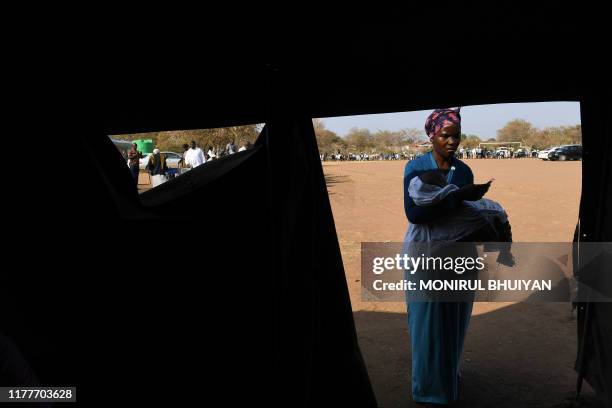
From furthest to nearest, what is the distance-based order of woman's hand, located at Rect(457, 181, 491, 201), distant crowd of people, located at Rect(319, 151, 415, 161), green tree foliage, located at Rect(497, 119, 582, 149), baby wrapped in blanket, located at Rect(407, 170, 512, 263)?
green tree foliage, located at Rect(497, 119, 582, 149), distant crowd of people, located at Rect(319, 151, 415, 161), baby wrapped in blanket, located at Rect(407, 170, 512, 263), woman's hand, located at Rect(457, 181, 491, 201)

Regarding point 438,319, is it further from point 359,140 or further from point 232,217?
point 359,140

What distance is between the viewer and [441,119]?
8.61ft

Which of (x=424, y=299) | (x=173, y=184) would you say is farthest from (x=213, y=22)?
(x=424, y=299)

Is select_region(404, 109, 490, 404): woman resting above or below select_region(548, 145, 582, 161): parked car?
below

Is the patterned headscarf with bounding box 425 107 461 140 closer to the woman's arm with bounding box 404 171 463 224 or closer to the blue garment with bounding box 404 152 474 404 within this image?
the blue garment with bounding box 404 152 474 404

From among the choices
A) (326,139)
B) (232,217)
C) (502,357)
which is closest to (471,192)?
(232,217)

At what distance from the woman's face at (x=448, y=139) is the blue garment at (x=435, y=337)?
91mm

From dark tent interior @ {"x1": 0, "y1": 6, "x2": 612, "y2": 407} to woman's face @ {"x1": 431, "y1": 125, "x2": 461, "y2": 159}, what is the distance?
47 centimetres

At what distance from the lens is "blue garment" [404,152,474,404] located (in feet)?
8.59

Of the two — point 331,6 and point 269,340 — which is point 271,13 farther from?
point 269,340

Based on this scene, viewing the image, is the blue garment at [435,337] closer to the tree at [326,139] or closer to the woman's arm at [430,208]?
the woman's arm at [430,208]

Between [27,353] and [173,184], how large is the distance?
873mm

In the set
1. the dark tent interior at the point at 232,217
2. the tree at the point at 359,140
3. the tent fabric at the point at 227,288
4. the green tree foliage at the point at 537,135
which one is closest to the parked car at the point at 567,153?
the green tree foliage at the point at 537,135

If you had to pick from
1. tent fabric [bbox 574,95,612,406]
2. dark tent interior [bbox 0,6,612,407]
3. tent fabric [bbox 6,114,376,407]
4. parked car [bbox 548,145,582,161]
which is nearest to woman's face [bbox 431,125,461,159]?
dark tent interior [bbox 0,6,612,407]
